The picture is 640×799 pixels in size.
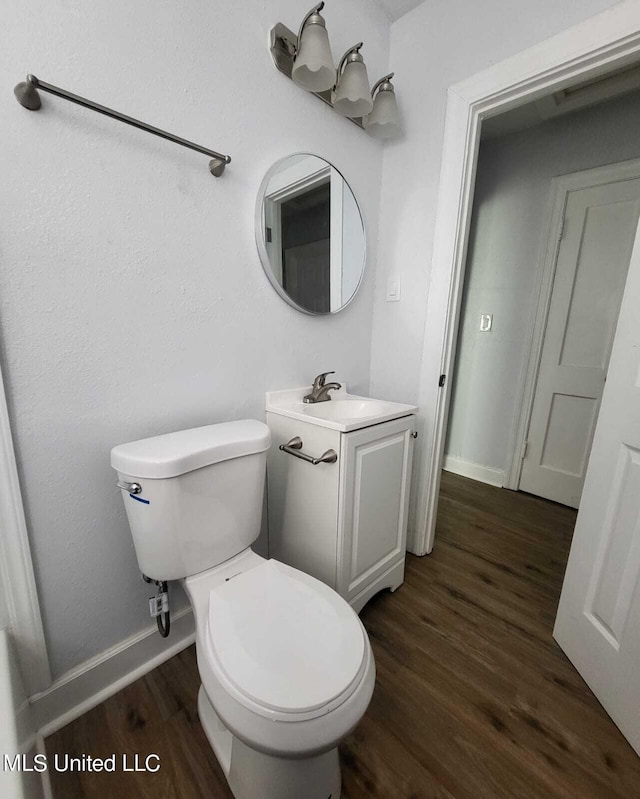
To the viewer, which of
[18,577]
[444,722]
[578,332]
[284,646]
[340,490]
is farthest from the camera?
[578,332]

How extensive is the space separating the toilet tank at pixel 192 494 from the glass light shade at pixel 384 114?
1.28m

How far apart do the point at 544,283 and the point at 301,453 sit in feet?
6.37

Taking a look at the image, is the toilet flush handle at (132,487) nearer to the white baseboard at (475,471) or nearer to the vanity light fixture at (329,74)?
the vanity light fixture at (329,74)

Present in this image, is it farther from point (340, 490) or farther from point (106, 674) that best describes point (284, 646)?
point (106, 674)

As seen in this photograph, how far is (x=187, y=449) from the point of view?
84 centimetres

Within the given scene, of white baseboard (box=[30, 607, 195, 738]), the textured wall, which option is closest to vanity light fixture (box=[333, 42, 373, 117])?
the textured wall

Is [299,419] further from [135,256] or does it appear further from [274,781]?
[274,781]

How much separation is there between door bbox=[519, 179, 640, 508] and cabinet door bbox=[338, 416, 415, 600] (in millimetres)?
1383

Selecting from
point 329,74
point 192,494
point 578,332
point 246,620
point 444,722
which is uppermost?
point 329,74

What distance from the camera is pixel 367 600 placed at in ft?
4.19

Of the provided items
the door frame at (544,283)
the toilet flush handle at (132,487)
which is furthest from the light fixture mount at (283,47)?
the door frame at (544,283)

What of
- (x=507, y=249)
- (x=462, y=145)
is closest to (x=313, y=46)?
(x=462, y=145)

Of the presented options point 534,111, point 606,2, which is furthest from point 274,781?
point 534,111

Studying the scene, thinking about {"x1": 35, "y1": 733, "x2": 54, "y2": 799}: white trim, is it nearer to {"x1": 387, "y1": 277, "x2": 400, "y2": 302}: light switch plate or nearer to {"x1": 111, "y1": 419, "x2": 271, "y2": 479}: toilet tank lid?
{"x1": 111, "y1": 419, "x2": 271, "y2": 479}: toilet tank lid
